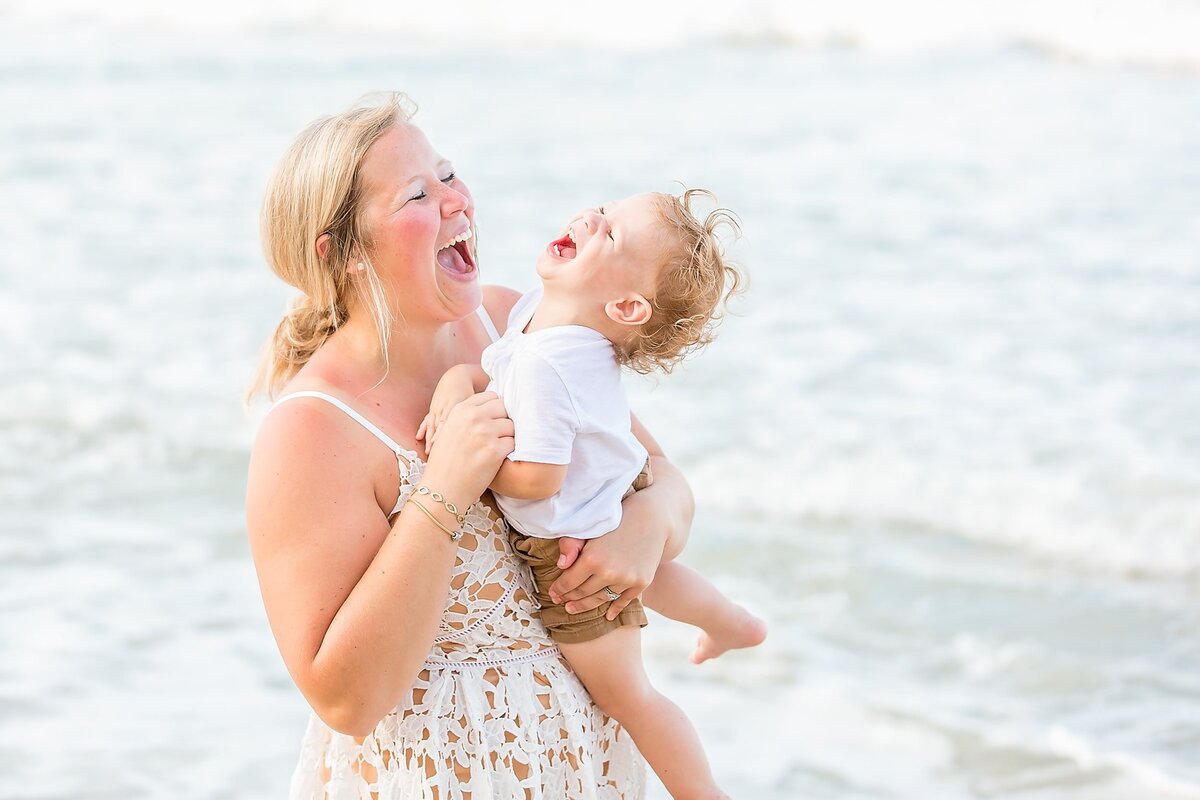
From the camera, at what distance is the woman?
2195 mm

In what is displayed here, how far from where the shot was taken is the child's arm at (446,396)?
2.34m

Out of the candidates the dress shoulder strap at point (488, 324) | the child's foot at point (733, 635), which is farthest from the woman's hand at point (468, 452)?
the child's foot at point (733, 635)

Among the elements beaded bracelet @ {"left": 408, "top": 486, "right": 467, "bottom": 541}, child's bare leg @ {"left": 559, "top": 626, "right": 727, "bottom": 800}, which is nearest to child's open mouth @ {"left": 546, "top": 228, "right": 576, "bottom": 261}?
beaded bracelet @ {"left": 408, "top": 486, "right": 467, "bottom": 541}

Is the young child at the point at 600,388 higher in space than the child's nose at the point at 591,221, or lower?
lower

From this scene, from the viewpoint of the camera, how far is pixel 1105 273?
9039mm

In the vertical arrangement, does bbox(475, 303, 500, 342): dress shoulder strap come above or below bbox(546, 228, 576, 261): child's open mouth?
below

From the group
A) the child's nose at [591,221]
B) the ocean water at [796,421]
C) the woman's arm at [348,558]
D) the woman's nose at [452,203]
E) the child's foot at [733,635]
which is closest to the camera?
the woman's arm at [348,558]

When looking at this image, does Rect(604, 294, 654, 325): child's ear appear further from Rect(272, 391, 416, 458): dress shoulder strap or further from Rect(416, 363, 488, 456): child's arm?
Rect(272, 391, 416, 458): dress shoulder strap

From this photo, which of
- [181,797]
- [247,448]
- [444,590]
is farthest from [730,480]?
[444,590]

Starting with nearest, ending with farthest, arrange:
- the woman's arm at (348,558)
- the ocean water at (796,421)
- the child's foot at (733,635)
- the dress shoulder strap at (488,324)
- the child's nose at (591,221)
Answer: the woman's arm at (348,558)
the child's nose at (591,221)
the dress shoulder strap at (488,324)
the child's foot at (733,635)
the ocean water at (796,421)

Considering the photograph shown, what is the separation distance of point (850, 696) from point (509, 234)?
235 inches

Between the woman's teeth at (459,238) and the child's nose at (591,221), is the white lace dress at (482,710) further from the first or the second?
the child's nose at (591,221)

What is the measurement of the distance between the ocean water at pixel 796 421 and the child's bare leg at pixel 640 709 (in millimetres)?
1702

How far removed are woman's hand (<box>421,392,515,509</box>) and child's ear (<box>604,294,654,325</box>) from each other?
0.32 meters
